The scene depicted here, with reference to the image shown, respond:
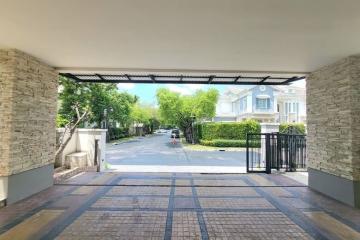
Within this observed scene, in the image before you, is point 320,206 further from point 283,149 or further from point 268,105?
point 268,105

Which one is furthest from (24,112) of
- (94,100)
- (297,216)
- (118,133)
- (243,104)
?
(243,104)

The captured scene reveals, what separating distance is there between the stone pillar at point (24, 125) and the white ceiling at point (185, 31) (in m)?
0.43

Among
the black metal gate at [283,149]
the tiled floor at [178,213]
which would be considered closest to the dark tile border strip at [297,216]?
the tiled floor at [178,213]

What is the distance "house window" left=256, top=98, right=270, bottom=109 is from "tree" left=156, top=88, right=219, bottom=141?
779cm

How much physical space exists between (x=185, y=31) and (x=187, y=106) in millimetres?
23416

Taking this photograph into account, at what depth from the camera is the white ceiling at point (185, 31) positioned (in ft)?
10.4

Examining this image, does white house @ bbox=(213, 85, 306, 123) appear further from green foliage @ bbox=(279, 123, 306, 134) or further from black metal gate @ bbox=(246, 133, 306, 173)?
black metal gate @ bbox=(246, 133, 306, 173)

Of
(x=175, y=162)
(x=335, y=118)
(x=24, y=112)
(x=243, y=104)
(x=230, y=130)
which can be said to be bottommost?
(x=175, y=162)

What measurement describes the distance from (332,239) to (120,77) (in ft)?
20.1

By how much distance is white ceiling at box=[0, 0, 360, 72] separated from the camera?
3180 millimetres

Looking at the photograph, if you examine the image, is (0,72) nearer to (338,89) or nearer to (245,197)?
(245,197)

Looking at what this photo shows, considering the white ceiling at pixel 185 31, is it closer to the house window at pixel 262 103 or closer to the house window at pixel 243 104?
the house window at pixel 262 103

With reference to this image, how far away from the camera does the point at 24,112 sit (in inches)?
211

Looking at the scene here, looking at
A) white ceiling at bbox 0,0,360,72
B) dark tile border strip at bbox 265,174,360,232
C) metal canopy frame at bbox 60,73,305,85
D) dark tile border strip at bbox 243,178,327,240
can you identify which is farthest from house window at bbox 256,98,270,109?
dark tile border strip at bbox 243,178,327,240
